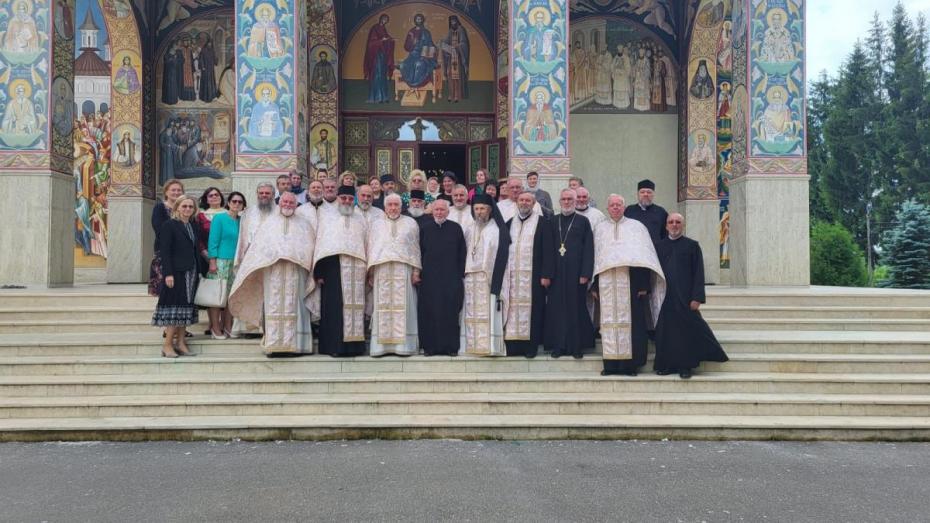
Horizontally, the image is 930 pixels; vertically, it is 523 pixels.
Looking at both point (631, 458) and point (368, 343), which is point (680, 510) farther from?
point (368, 343)

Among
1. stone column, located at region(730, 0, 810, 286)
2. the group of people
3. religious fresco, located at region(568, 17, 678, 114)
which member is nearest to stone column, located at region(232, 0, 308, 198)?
the group of people

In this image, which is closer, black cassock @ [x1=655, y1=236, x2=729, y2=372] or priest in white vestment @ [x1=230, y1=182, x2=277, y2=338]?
black cassock @ [x1=655, y1=236, x2=729, y2=372]

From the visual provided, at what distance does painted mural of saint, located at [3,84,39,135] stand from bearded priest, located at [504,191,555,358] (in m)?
8.68

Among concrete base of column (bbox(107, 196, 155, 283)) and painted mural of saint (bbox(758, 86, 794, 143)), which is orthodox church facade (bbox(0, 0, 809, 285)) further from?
painted mural of saint (bbox(758, 86, 794, 143))

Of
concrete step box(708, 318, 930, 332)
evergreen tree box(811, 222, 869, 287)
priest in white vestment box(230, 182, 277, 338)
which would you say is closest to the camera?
priest in white vestment box(230, 182, 277, 338)

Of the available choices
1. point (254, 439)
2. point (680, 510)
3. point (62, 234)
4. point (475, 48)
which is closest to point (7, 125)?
point (62, 234)

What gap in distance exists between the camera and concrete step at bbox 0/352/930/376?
6906 mm

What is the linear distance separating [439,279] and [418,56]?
10.3m

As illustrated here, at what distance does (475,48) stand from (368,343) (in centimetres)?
1066

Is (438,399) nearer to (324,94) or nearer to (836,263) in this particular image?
(324,94)

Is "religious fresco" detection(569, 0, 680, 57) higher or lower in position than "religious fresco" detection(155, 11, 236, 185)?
higher

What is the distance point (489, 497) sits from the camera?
4.39m

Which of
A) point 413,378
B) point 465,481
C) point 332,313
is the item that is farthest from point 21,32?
point 465,481

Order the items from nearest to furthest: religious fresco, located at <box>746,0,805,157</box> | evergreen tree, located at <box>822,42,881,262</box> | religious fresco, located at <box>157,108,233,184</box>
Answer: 1. religious fresco, located at <box>746,0,805,157</box>
2. religious fresco, located at <box>157,108,233,184</box>
3. evergreen tree, located at <box>822,42,881,262</box>
